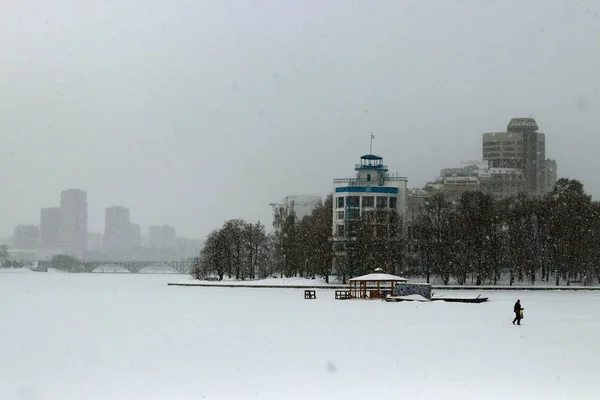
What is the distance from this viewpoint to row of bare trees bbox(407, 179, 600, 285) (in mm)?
95688

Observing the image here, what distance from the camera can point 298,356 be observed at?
29.3 m

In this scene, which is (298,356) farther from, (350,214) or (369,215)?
(350,214)

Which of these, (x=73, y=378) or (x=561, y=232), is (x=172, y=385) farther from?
(x=561, y=232)

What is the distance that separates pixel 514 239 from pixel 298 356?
74702 millimetres

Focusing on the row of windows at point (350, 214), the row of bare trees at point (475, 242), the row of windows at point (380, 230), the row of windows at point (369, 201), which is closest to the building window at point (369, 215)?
the row of bare trees at point (475, 242)

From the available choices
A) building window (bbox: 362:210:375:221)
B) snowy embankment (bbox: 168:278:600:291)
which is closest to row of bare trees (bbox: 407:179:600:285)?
snowy embankment (bbox: 168:278:600:291)

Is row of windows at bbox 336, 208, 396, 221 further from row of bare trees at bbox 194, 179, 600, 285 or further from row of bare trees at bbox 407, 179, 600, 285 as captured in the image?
row of bare trees at bbox 407, 179, 600, 285

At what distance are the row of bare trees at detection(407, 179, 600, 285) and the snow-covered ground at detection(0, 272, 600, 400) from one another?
48256mm

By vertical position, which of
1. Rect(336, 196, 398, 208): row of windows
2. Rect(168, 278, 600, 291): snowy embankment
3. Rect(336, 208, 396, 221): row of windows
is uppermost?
Rect(336, 196, 398, 208): row of windows

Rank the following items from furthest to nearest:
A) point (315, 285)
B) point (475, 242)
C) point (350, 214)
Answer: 1. point (350, 214)
2. point (315, 285)
3. point (475, 242)

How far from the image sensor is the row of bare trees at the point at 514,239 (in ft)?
314

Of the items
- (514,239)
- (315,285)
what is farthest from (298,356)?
(514,239)

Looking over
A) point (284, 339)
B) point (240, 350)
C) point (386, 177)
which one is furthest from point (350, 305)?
point (386, 177)

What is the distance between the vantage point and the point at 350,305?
6212 cm
